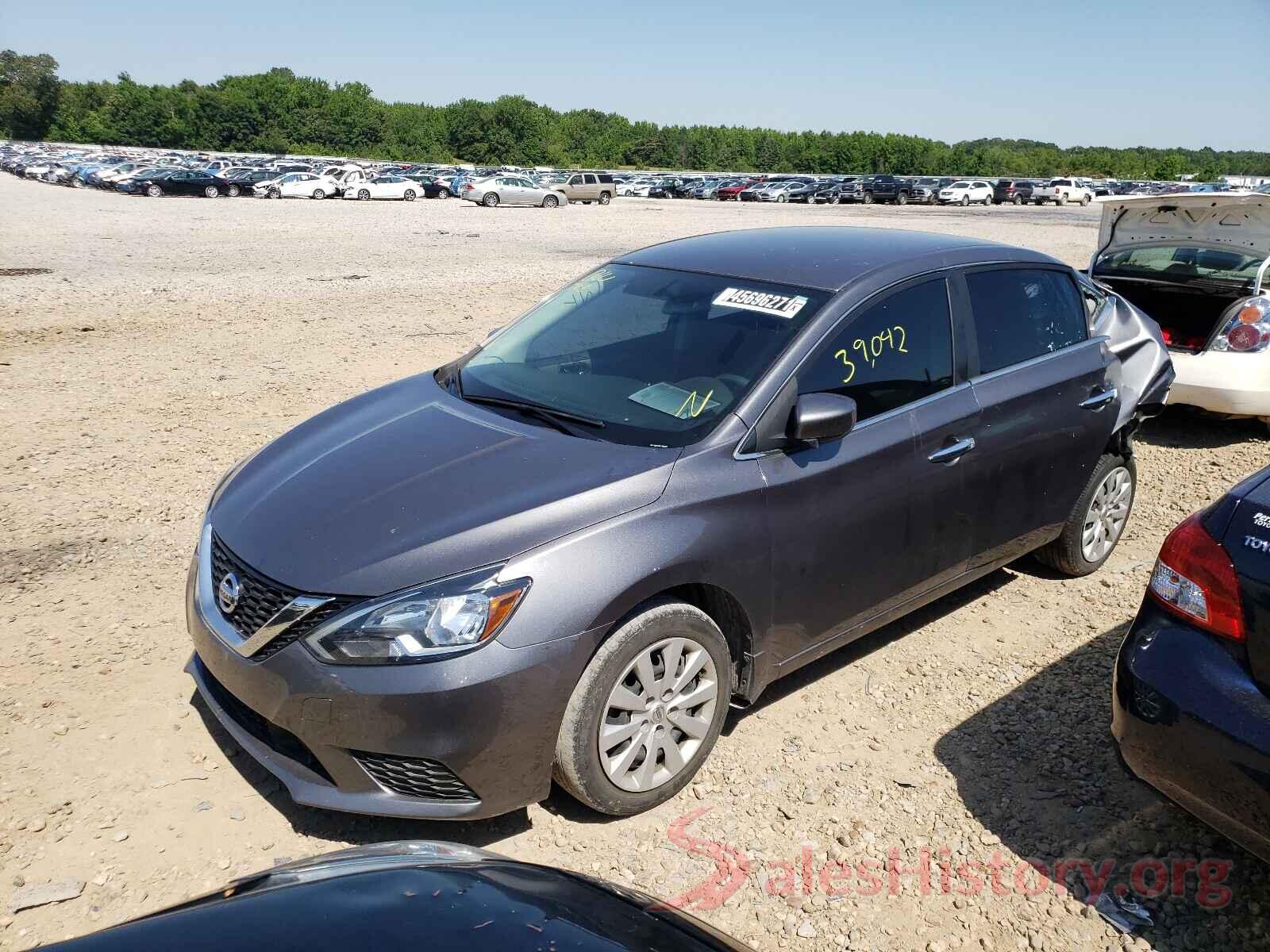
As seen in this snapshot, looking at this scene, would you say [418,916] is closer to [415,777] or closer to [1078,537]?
[415,777]

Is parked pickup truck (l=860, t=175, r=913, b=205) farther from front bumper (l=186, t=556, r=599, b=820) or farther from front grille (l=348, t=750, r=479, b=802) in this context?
front grille (l=348, t=750, r=479, b=802)

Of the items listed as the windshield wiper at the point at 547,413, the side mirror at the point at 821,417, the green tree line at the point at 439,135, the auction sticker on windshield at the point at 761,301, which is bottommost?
the windshield wiper at the point at 547,413

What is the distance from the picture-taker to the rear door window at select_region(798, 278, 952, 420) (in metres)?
3.58

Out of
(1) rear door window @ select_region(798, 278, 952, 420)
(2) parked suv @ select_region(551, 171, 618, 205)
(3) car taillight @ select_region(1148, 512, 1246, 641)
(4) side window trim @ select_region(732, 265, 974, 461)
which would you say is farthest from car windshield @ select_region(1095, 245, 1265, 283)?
(2) parked suv @ select_region(551, 171, 618, 205)

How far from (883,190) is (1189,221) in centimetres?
5301

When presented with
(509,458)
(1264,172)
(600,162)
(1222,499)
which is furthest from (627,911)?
(1264,172)

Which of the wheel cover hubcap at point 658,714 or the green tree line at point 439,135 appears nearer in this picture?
the wheel cover hubcap at point 658,714

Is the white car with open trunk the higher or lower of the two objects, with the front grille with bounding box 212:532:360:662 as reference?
higher

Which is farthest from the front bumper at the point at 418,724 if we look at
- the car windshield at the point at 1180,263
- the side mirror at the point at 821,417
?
the car windshield at the point at 1180,263

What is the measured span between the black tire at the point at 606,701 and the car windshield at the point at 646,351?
611mm

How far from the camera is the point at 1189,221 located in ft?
24.7

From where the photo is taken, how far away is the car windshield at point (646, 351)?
11.3 ft

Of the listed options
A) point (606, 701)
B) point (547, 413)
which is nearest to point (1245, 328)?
point (547, 413)

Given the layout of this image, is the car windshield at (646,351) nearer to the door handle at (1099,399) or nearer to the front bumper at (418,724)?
the front bumper at (418,724)
